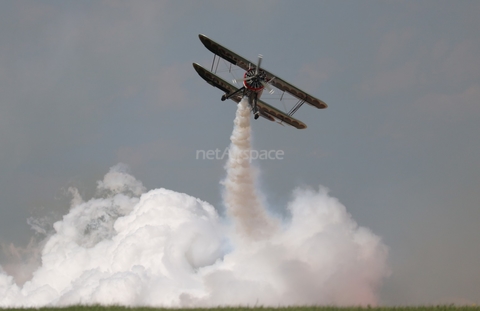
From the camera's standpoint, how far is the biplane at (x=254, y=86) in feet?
222

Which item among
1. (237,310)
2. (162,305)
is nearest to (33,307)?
(162,305)

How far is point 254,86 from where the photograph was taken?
6769 centimetres

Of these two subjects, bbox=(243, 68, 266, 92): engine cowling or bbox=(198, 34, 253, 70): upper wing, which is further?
bbox=(198, 34, 253, 70): upper wing

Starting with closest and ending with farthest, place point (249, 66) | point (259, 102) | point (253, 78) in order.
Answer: point (253, 78) → point (249, 66) → point (259, 102)

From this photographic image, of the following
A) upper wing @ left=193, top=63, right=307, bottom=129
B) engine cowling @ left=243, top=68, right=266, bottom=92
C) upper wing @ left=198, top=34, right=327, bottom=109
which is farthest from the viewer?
upper wing @ left=193, top=63, right=307, bottom=129

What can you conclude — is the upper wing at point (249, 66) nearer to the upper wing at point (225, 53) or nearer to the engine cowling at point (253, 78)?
the upper wing at point (225, 53)

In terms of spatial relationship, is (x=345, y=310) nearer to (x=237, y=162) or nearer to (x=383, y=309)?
(x=383, y=309)

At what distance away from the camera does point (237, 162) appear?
7431 cm

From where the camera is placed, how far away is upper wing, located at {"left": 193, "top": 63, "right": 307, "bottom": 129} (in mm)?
71125

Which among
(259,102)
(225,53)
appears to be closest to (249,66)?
(225,53)

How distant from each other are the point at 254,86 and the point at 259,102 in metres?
4.52

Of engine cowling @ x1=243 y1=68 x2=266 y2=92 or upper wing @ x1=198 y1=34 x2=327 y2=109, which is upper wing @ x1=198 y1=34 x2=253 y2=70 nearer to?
upper wing @ x1=198 y1=34 x2=327 y2=109

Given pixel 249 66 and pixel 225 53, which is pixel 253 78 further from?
pixel 225 53

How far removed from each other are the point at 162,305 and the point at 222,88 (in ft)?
129
